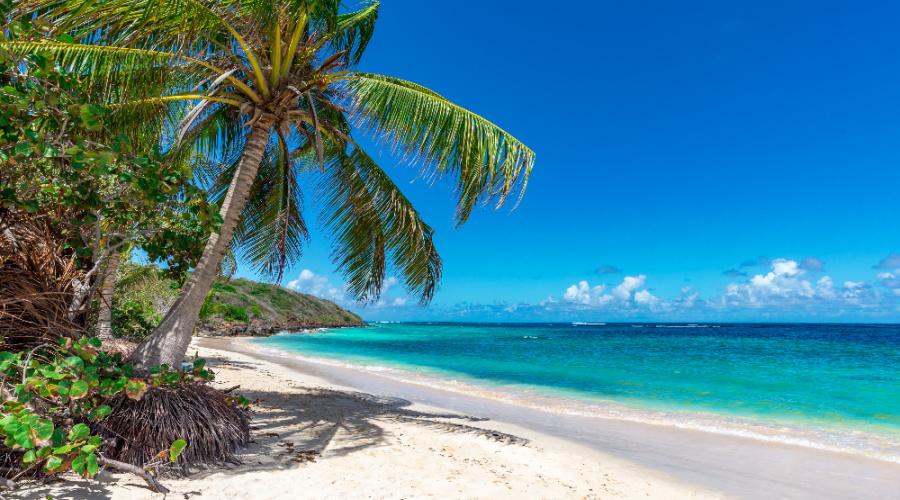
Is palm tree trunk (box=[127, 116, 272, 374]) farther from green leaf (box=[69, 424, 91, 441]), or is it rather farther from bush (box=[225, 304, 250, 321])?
bush (box=[225, 304, 250, 321])

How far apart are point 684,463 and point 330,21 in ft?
24.1

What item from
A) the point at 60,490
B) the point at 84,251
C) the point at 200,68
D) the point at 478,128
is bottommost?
the point at 60,490

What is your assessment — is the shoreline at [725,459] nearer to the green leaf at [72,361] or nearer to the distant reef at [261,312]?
the green leaf at [72,361]

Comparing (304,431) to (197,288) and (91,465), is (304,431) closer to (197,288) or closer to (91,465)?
(197,288)

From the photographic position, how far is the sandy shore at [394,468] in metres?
3.61

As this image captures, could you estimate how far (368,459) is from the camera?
4746mm

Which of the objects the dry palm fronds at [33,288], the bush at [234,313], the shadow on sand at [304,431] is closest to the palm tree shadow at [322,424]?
the shadow on sand at [304,431]

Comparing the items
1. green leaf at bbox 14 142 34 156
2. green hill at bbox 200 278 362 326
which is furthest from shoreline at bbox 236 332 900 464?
green hill at bbox 200 278 362 326

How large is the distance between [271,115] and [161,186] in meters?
1.98

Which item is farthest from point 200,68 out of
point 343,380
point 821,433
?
point 821,433

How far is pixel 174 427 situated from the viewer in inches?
148

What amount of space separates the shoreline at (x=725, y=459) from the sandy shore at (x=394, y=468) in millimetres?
519

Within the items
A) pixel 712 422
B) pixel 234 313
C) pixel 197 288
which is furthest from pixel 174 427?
→ pixel 234 313

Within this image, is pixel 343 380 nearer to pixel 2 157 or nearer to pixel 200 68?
pixel 200 68
